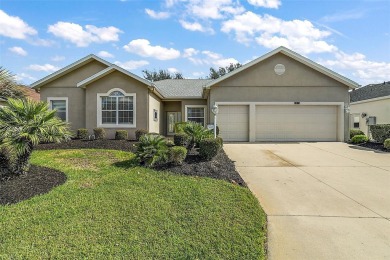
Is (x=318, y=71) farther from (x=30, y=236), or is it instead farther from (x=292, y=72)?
(x=30, y=236)

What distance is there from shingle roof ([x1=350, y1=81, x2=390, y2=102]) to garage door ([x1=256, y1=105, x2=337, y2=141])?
26.9 ft

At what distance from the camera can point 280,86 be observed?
15617mm

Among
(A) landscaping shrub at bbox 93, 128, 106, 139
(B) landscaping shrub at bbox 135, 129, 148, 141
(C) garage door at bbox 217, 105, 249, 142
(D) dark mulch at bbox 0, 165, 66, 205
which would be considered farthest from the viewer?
(C) garage door at bbox 217, 105, 249, 142

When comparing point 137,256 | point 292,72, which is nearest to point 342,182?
point 137,256

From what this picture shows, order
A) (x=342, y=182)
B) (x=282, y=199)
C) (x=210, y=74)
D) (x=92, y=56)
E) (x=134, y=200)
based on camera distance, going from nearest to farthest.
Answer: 1. (x=134, y=200)
2. (x=282, y=199)
3. (x=342, y=182)
4. (x=92, y=56)
5. (x=210, y=74)

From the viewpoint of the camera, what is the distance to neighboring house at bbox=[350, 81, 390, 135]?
1973cm

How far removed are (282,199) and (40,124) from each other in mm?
6156

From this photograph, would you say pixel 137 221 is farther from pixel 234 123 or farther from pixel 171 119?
pixel 171 119

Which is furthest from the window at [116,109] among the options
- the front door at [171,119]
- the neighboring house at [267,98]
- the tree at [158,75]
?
the tree at [158,75]

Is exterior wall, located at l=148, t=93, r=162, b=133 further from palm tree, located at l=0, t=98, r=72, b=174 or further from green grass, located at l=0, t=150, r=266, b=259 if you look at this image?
green grass, located at l=0, t=150, r=266, b=259

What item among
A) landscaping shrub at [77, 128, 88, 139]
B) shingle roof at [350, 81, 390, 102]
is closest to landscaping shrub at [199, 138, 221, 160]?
landscaping shrub at [77, 128, 88, 139]

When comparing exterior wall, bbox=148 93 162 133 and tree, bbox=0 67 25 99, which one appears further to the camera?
exterior wall, bbox=148 93 162 133

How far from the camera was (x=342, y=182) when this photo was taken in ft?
22.4

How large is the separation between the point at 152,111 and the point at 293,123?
902cm
